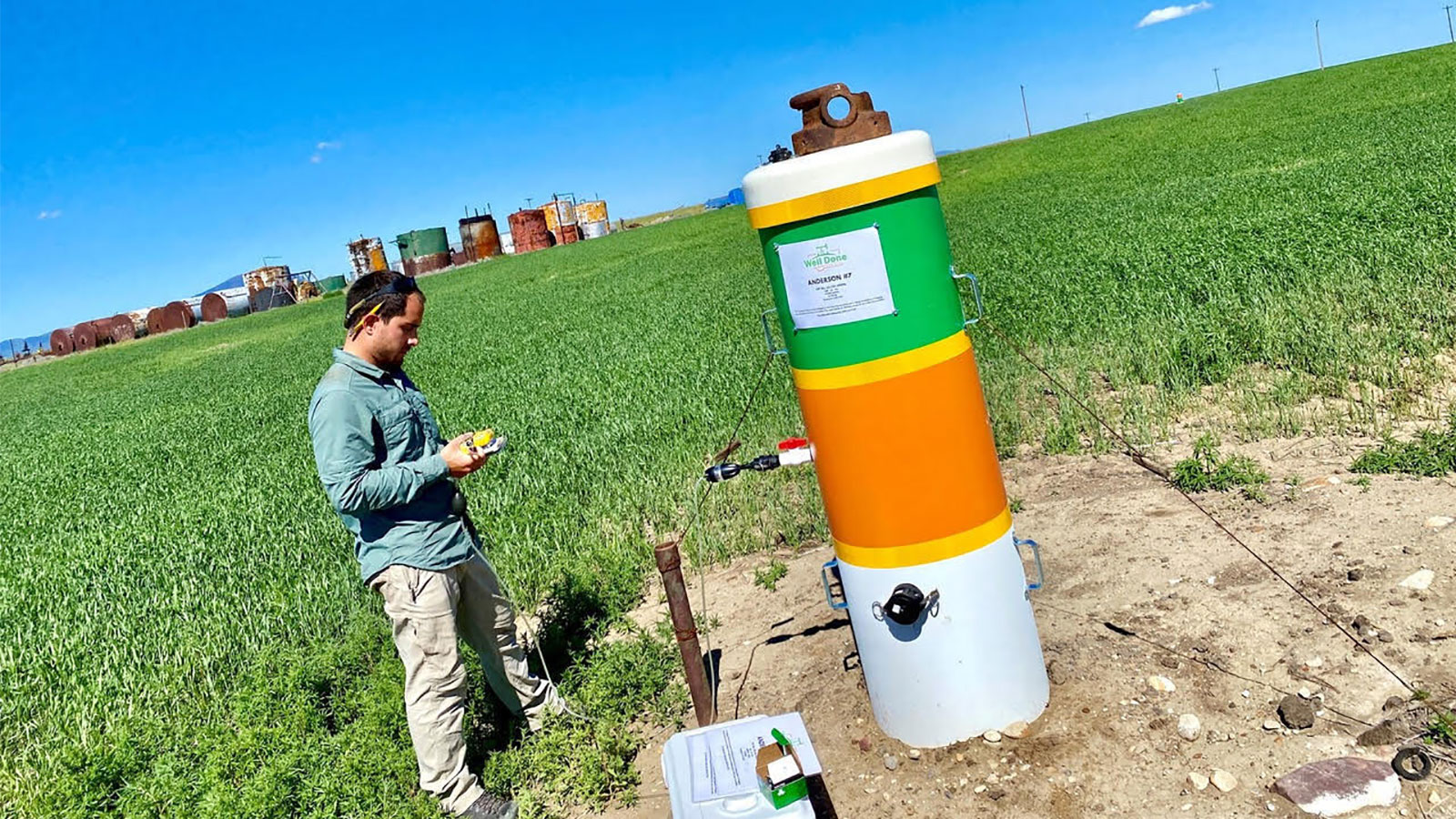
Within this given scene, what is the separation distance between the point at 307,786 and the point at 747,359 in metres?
8.03

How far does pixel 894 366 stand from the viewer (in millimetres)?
3254

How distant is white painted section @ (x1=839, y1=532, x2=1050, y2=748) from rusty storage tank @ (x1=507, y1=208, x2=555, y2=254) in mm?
61770

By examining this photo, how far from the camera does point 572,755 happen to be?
4238mm

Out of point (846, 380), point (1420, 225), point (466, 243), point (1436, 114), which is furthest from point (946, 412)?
point (466, 243)

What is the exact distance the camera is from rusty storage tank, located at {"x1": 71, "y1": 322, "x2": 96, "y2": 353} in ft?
177

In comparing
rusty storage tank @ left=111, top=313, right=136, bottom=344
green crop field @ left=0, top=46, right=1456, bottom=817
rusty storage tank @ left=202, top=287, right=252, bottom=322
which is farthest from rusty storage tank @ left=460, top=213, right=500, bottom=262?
green crop field @ left=0, top=46, right=1456, bottom=817

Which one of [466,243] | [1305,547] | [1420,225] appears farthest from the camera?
[466,243]

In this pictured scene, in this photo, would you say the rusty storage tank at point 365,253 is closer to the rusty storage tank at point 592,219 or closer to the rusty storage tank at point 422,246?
the rusty storage tank at point 422,246

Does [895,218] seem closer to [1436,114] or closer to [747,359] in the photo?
[747,359]

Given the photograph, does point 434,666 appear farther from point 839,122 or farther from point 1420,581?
point 1420,581

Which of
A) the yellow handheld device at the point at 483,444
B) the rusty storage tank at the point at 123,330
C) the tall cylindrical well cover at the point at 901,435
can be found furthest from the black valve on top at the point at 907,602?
the rusty storage tank at the point at 123,330

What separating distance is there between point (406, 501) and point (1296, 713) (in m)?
3.37

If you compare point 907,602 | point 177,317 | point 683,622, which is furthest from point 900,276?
point 177,317

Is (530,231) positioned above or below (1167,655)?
Result: above
